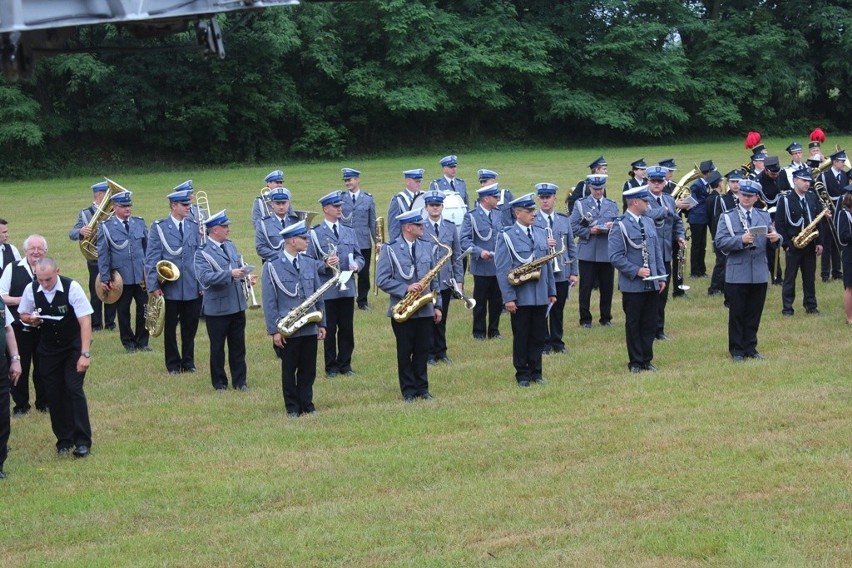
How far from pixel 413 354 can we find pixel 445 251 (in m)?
2.41

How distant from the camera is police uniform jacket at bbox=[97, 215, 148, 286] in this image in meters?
16.4

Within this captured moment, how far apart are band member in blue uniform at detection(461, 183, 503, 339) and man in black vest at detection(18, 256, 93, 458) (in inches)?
250

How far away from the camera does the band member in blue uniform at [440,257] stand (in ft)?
49.6

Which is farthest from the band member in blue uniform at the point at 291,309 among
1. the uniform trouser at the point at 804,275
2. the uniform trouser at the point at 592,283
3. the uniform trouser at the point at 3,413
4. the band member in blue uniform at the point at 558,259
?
the uniform trouser at the point at 804,275

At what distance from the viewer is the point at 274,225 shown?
15914 mm

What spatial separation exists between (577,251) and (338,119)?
3333cm

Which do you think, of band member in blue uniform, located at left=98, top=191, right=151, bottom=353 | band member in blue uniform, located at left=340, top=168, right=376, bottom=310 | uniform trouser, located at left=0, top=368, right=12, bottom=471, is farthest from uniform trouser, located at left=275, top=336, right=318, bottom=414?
band member in blue uniform, located at left=340, top=168, right=376, bottom=310

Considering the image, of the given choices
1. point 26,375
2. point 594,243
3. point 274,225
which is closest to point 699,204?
point 594,243

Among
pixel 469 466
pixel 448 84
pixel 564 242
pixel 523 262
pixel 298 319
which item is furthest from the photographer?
pixel 448 84

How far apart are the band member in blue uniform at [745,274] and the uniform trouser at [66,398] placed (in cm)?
735

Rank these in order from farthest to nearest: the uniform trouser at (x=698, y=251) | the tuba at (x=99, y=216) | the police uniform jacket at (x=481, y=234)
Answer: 1. the uniform trouser at (x=698, y=251)
2. the tuba at (x=99, y=216)
3. the police uniform jacket at (x=481, y=234)

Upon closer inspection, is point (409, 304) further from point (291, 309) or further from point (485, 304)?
point (485, 304)

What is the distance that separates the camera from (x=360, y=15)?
48.2 m

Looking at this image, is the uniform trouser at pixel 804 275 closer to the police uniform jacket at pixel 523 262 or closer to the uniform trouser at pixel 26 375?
the police uniform jacket at pixel 523 262
